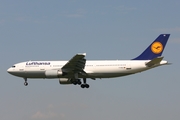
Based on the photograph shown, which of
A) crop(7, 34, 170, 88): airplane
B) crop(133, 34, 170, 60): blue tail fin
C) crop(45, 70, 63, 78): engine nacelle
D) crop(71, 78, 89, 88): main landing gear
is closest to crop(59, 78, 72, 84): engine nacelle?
crop(7, 34, 170, 88): airplane

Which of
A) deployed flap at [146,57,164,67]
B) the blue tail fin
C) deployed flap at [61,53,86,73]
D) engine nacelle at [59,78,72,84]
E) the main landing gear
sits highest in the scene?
the blue tail fin

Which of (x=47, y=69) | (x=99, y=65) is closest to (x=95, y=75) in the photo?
(x=99, y=65)

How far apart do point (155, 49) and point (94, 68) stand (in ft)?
30.4

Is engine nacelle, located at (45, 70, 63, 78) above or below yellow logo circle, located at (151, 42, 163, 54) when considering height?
below

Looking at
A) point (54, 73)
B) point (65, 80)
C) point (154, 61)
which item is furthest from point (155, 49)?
point (54, 73)

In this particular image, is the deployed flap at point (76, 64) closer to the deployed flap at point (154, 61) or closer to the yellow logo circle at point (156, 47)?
the deployed flap at point (154, 61)

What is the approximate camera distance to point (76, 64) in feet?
257

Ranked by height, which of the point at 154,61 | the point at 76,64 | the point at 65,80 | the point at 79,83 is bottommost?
the point at 79,83

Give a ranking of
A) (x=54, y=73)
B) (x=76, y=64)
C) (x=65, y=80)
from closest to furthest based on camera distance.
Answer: (x=76, y=64) → (x=54, y=73) → (x=65, y=80)

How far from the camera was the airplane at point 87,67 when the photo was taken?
254 ft

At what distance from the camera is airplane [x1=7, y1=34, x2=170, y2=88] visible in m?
77.6

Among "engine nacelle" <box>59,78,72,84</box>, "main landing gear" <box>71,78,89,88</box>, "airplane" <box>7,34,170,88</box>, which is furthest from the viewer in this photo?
"engine nacelle" <box>59,78,72,84</box>

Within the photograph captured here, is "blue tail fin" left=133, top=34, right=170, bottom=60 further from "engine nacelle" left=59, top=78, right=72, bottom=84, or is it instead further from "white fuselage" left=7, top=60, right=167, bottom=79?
"engine nacelle" left=59, top=78, right=72, bottom=84

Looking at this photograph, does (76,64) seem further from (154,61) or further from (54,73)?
(154,61)
